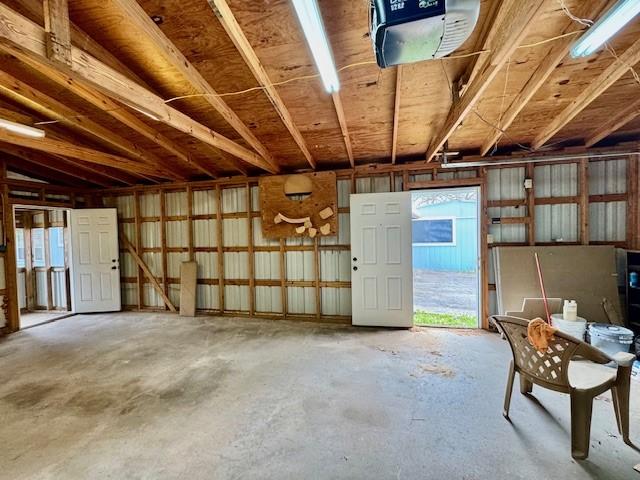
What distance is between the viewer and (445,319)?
4.89 m

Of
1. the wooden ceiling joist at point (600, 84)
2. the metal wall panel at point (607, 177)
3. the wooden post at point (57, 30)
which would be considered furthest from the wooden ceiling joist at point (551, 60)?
the wooden post at point (57, 30)

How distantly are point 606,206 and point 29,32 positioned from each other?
20.7ft

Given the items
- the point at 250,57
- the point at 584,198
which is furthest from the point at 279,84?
the point at 584,198

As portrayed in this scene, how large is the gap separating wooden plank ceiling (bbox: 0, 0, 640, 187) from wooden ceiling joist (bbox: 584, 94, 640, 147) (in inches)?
0.7

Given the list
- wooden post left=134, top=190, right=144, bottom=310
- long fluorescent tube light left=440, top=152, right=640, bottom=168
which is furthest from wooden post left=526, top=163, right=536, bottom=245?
wooden post left=134, top=190, right=144, bottom=310

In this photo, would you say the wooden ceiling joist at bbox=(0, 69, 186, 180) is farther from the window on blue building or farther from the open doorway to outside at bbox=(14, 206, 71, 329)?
the window on blue building

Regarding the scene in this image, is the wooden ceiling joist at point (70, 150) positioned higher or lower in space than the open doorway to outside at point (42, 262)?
higher

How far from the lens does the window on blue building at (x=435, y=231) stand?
391 inches

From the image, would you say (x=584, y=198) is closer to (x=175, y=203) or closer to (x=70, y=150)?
(x=175, y=203)

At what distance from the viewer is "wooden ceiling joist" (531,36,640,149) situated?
2.17 m

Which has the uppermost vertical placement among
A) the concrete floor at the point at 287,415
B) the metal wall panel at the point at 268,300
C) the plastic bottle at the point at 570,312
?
the plastic bottle at the point at 570,312

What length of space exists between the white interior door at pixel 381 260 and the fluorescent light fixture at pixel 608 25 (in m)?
2.62

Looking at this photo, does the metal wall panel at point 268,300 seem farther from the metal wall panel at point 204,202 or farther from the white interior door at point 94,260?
the white interior door at point 94,260

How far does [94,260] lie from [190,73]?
17.0 feet
